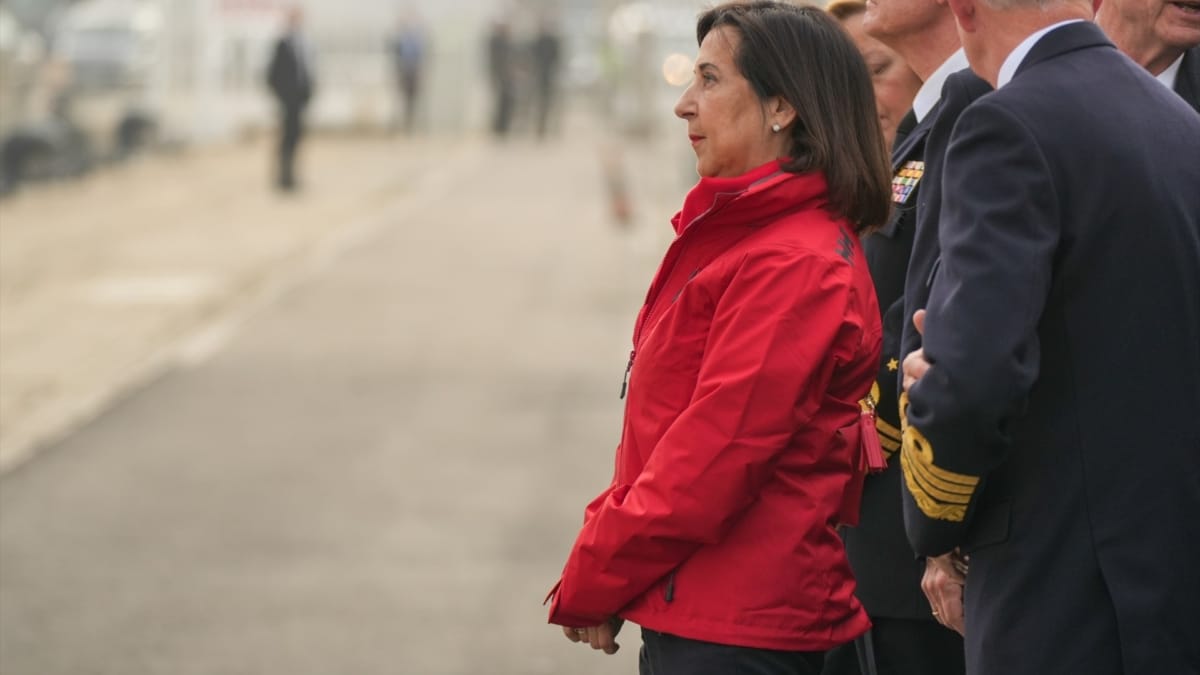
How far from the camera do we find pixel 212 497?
29.2 ft

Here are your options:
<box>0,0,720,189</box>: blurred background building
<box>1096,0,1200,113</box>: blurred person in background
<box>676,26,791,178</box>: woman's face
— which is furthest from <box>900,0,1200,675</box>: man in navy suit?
<box>0,0,720,189</box>: blurred background building

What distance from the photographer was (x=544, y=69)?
33.3 m

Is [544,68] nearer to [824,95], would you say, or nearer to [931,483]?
[824,95]

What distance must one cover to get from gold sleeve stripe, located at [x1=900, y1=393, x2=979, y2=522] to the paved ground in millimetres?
3858

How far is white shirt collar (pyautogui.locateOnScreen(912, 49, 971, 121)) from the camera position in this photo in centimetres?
340

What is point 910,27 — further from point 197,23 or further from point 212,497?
point 197,23

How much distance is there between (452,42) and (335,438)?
95.9 ft

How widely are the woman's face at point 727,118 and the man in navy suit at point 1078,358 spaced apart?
55 centimetres

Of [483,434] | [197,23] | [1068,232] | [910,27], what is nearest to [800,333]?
[1068,232]

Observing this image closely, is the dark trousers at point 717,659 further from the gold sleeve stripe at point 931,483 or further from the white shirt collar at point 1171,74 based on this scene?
the white shirt collar at point 1171,74

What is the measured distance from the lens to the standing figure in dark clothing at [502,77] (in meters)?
33.3

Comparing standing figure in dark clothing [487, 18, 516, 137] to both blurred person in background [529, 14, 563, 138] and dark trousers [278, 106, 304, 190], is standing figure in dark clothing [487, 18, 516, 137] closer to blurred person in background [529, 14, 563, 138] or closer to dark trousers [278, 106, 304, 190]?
blurred person in background [529, 14, 563, 138]

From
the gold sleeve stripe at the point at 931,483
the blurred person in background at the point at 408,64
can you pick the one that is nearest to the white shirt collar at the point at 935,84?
the gold sleeve stripe at the point at 931,483

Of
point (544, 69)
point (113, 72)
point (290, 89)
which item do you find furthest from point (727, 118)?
point (544, 69)
